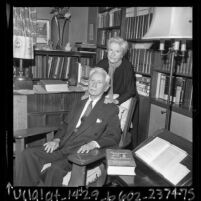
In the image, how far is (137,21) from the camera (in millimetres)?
2361

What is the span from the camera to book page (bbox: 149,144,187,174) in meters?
1.31

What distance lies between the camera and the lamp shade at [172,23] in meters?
1.31

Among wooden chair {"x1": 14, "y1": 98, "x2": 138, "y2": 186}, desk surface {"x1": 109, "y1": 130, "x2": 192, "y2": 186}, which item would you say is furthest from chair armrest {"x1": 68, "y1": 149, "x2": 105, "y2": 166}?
desk surface {"x1": 109, "y1": 130, "x2": 192, "y2": 186}

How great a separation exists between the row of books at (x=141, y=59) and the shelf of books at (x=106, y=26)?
31 cm

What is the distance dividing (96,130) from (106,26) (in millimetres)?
1658

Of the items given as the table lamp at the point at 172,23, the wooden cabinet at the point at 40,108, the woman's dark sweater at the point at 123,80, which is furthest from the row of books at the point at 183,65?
the wooden cabinet at the point at 40,108

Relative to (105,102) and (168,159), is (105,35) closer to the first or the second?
(105,102)

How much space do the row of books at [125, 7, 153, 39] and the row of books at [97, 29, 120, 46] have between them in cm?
21

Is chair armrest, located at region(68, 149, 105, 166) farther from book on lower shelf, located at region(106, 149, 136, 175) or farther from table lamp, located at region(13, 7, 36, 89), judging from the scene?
table lamp, located at region(13, 7, 36, 89)

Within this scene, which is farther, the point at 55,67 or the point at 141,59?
the point at 55,67

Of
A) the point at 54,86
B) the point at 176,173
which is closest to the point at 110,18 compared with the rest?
the point at 54,86
